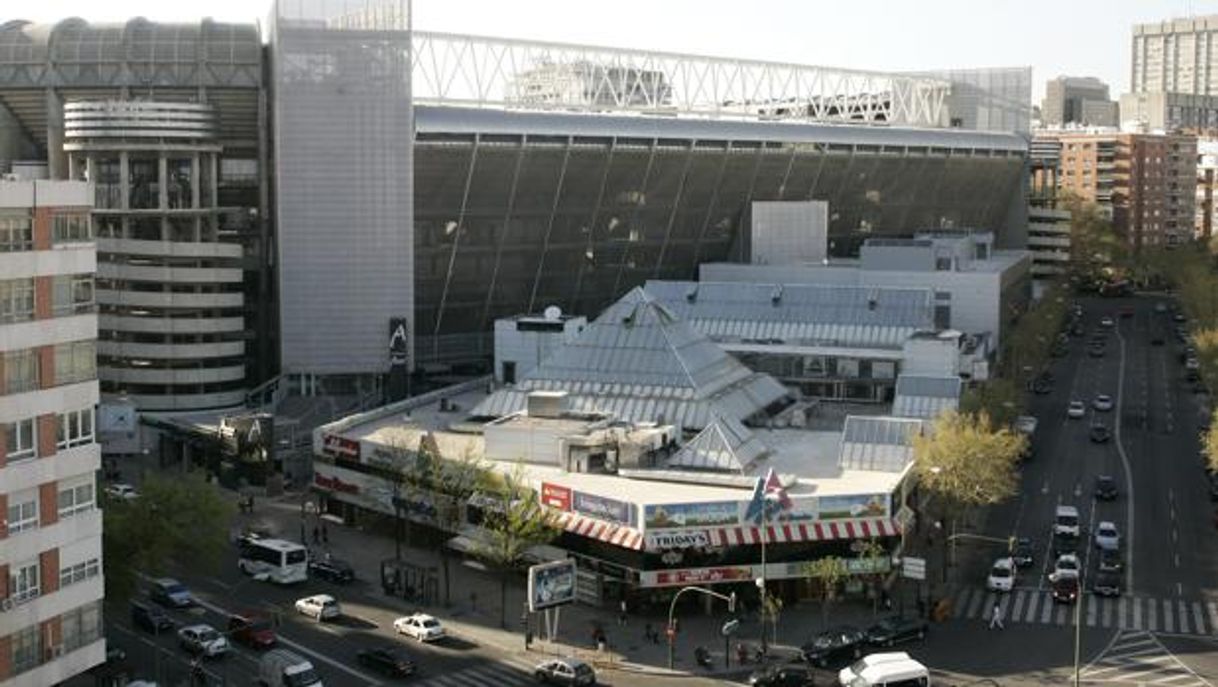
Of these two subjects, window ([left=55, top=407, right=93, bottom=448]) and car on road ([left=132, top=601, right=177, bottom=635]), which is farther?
car on road ([left=132, top=601, right=177, bottom=635])

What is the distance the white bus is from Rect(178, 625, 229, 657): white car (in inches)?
368

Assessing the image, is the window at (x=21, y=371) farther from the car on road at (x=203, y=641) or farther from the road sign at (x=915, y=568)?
the road sign at (x=915, y=568)

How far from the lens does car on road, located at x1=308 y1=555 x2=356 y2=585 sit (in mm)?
73750

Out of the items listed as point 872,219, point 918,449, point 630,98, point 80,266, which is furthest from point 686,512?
point 872,219

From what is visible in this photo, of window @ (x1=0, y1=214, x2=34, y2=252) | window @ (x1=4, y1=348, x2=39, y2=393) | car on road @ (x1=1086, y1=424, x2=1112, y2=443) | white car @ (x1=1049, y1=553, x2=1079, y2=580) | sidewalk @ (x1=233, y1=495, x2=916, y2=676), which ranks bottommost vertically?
sidewalk @ (x1=233, y1=495, x2=916, y2=676)

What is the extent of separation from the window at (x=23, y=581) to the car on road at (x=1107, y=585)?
47.1m

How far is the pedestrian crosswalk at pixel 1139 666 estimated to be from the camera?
59.5 m

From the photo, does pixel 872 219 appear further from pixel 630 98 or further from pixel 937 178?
pixel 630 98

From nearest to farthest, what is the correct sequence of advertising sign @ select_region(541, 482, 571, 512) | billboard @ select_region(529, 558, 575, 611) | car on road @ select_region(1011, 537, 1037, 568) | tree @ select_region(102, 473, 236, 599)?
tree @ select_region(102, 473, 236, 599) → billboard @ select_region(529, 558, 575, 611) → advertising sign @ select_region(541, 482, 571, 512) → car on road @ select_region(1011, 537, 1037, 568)

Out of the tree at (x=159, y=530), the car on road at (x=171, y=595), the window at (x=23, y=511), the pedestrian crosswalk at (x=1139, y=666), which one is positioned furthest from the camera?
the car on road at (x=171, y=595)

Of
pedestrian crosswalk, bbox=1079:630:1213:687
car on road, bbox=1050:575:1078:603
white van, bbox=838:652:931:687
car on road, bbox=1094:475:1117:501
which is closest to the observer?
white van, bbox=838:652:931:687

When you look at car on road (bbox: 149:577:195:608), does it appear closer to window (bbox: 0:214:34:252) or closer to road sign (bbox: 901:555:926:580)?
window (bbox: 0:214:34:252)

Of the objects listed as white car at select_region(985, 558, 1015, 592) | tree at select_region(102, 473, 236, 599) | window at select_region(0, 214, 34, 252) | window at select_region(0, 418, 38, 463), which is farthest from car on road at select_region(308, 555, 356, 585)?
white car at select_region(985, 558, 1015, 592)

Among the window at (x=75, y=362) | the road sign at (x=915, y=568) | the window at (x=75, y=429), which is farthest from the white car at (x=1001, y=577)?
the window at (x=75, y=362)
